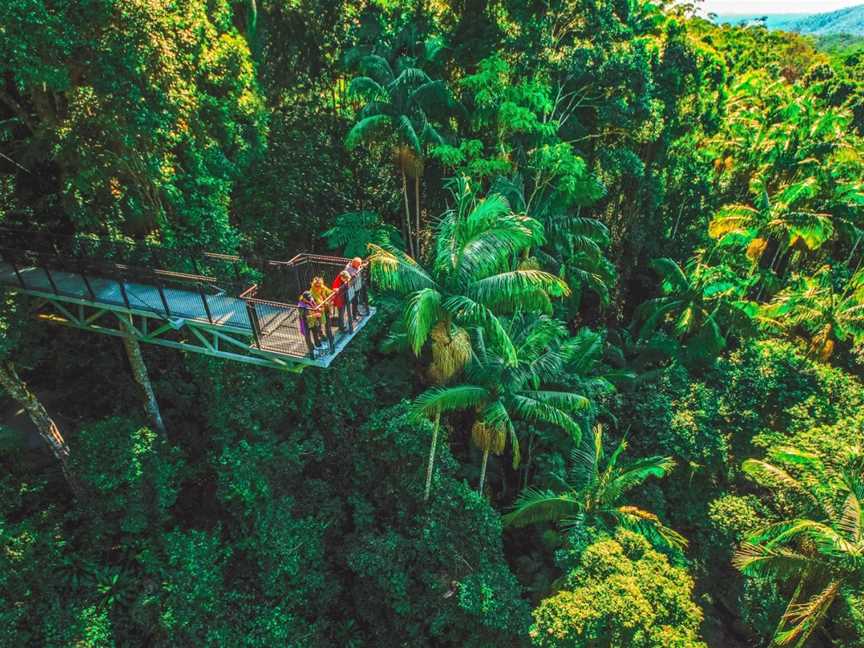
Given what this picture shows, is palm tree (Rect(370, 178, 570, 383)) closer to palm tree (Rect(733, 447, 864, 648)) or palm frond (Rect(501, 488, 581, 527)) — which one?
palm frond (Rect(501, 488, 581, 527))

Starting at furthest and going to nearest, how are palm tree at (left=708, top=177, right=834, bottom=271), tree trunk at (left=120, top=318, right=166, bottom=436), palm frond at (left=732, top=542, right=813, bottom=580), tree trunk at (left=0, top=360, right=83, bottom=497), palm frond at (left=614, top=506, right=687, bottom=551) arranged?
palm tree at (left=708, top=177, right=834, bottom=271) < palm frond at (left=614, top=506, right=687, bottom=551) < tree trunk at (left=120, top=318, right=166, bottom=436) < palm frond at (left=732, top=542, right=813, bottom=580) < tree trunk at (left=0, top=360, right=83, bottom=497)

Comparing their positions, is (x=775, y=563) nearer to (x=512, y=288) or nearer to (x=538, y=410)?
(x=538, y=410)

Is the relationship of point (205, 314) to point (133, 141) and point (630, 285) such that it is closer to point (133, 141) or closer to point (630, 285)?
point (133, 141)

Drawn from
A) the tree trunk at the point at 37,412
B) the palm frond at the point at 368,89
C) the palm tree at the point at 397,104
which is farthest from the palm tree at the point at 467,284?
the tree trunk at the point at 37,412

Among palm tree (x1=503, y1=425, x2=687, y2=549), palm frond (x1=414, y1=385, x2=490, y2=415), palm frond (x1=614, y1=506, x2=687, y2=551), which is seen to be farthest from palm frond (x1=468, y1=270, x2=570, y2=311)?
palm frond (x1=614, y1=506, x2=687, y2=551)

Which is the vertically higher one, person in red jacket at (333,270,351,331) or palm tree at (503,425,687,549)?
person in red jacket at (333,270,351,331)

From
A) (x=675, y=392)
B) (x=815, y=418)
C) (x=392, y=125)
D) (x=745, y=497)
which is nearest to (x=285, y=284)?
(x=392, y=125)

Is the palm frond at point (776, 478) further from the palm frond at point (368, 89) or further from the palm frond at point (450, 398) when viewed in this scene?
the palm frond at point (368, 89)

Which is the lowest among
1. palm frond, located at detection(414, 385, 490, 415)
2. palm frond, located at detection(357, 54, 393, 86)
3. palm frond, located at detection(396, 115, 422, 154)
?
palm frond, located at detection(414, 385, 490, 415)
